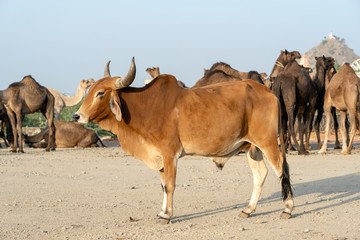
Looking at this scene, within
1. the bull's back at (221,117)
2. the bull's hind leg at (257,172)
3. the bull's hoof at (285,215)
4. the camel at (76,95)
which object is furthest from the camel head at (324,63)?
the camel at (76,95)

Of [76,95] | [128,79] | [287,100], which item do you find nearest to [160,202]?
[128,79]

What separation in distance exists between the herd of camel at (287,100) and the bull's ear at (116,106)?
8.58 m

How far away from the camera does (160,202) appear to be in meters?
8.59

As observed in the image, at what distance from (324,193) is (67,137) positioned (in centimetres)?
1254

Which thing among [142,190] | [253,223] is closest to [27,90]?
[142,190]

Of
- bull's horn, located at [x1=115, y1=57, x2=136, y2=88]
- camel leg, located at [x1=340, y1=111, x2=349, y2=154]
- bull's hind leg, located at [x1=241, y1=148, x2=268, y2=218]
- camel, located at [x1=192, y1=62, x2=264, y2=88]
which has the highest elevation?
bull's horn, located at [x1=115, y1=57, x2=136, y2=88]

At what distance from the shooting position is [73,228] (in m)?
6.66

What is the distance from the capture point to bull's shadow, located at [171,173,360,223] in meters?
7.83

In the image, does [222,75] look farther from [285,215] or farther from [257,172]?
[285,215]

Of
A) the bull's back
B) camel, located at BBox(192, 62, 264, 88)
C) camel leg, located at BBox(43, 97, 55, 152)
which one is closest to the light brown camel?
camel, located at BBox(192, 62, 264, 88)

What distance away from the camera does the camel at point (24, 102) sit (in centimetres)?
1834

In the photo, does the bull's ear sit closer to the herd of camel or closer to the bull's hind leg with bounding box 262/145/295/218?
the bull's hind leg with bounding box 262/145/295/218

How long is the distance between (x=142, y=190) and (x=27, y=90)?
10123 millimetres

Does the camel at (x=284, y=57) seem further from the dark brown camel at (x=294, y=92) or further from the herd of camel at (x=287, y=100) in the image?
the dark brown camel at (x=294, y=92)
